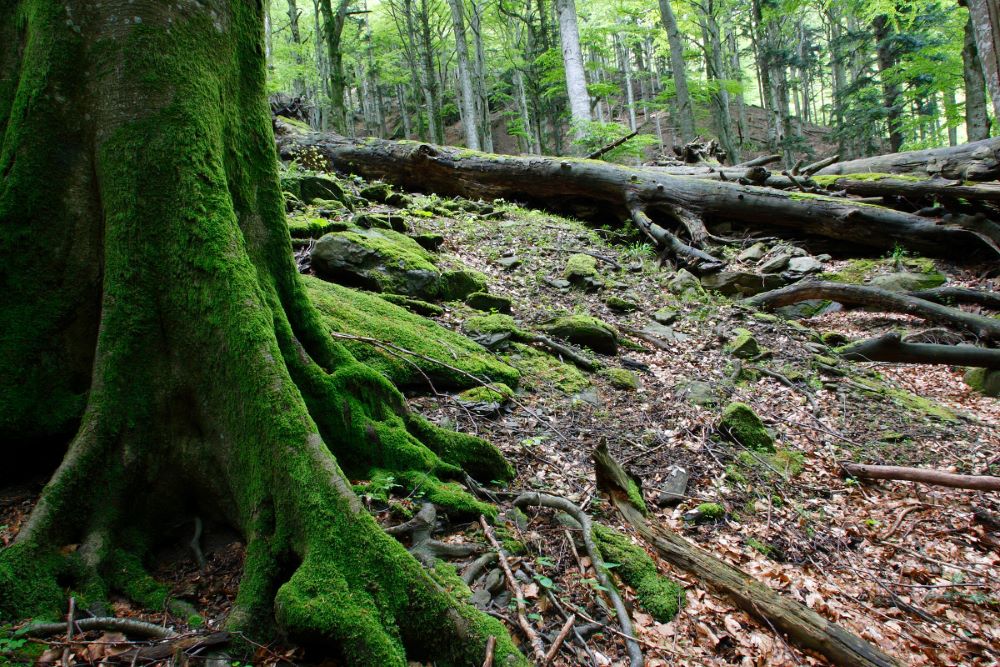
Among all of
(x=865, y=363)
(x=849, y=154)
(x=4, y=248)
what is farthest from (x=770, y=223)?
(x=849, y=154)

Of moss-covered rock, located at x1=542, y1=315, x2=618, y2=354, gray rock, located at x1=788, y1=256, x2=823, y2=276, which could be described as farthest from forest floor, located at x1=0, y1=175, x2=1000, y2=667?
gray rock, located at x1=788, y1=256, x2=823, y2=276

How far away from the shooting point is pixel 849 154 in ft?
85.8

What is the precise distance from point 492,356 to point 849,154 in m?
28.5

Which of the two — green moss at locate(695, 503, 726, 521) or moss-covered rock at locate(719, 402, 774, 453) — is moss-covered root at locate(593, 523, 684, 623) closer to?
green moss at locate(695, 503, 726, 521)

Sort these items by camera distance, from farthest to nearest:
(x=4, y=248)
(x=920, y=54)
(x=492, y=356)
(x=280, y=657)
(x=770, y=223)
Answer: (x=920, y=54), (x=770, y=223), (x=492, y=356), (x=4, y=248), (x=280, y=657)

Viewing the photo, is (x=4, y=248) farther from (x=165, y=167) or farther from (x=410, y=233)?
(x=410, y=233)

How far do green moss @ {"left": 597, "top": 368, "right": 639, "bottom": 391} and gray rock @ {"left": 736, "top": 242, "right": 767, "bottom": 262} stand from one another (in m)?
5.13

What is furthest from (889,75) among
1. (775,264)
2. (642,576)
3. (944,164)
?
(642,576)

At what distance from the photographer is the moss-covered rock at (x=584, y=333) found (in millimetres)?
7086

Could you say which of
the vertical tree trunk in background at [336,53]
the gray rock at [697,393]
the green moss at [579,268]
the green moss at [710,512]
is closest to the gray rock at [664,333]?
the gray rock at [697,393]

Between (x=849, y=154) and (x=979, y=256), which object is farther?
(x=849, y=154)

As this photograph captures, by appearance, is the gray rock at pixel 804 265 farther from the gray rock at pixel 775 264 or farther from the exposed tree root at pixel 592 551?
the exposed tree root at pixel 592 551

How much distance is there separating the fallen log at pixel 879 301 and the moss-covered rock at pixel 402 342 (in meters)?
5.73

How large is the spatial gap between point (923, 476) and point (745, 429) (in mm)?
1514
